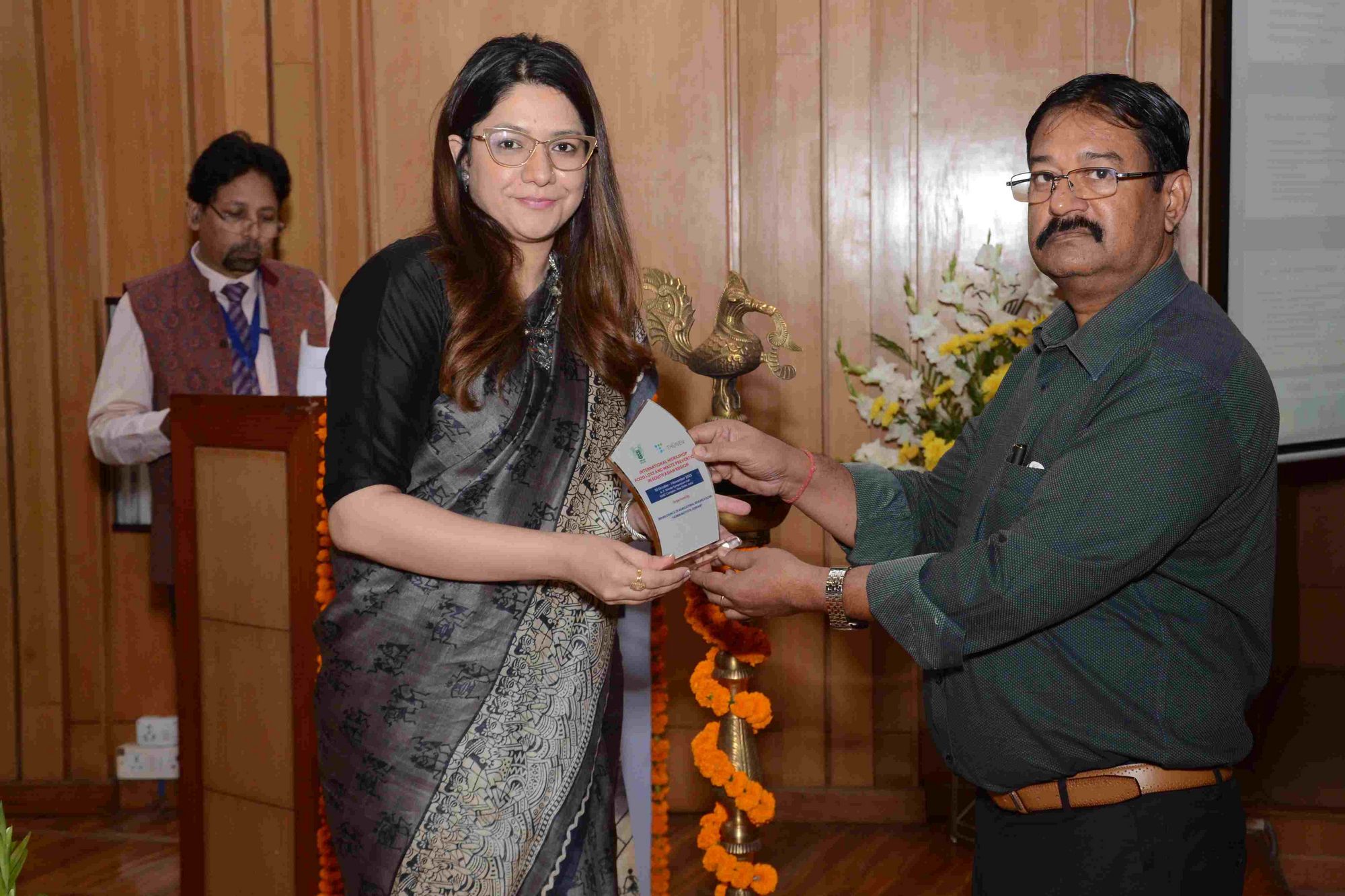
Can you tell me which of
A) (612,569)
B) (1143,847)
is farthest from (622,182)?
(1143,847)

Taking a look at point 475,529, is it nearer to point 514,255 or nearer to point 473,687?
point 473,687

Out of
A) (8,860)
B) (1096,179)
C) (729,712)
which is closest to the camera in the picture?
(8,860)

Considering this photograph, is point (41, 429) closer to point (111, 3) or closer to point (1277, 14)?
point (111, 3)

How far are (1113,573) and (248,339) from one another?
8.53ft

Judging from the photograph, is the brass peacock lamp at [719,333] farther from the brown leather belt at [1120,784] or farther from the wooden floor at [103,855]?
the wooden floor at [103,855]

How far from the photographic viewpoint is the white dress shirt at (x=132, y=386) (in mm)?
3250

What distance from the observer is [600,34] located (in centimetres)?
369

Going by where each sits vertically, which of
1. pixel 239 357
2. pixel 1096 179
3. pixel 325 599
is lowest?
pixel 325 599

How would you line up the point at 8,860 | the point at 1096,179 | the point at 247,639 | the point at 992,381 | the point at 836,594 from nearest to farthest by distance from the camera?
the point at 8,860, the point at 1096,179, the point at 836,594, the point at 247,639, the point at 992,381

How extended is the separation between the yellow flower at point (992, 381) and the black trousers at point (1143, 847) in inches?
61.8

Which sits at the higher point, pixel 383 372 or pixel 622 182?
pixel 622 182

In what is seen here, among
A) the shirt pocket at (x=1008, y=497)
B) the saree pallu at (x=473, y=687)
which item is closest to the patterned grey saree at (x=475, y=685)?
the saree pallu at (x=473, y=687)

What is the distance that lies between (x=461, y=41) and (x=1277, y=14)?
2.39 metres

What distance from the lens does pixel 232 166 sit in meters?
3.40
